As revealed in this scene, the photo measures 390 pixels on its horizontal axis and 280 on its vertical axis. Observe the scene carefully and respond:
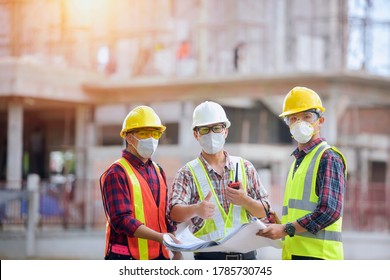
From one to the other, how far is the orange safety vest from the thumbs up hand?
0.24 metres

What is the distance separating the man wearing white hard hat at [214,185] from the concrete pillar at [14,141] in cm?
781

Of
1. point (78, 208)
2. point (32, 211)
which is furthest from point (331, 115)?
point (32, 211)

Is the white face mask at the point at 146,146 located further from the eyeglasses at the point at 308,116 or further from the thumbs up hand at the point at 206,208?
the eyeglasses at the point at 308,116

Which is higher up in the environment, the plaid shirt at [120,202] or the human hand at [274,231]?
the plaid shirt at [120,202]

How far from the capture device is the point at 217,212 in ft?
14.4

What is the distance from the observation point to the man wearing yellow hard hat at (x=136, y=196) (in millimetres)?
4305

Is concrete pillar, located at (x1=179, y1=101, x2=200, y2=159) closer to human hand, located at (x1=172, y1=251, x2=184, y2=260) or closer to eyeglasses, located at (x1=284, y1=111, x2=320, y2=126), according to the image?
human hand, located at (x1=172, y1=251, x2=184, y2=260)

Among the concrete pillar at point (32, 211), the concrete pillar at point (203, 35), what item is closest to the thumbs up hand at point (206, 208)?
the concrete pillar at point (32, 211)

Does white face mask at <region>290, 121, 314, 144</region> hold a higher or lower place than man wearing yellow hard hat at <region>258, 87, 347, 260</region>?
higher

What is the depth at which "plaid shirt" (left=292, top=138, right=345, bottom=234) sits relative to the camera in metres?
4.15

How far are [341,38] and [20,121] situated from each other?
3745 millimetres

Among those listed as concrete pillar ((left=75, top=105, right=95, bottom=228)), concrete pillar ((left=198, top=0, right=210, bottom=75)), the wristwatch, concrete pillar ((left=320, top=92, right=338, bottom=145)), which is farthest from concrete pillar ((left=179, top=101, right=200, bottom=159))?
the wristwatch
